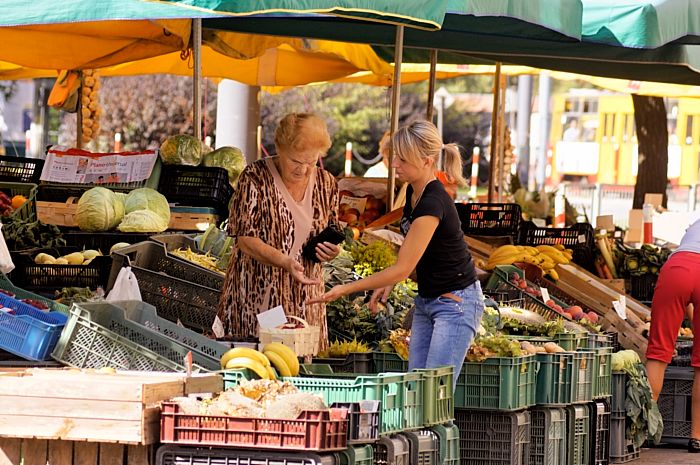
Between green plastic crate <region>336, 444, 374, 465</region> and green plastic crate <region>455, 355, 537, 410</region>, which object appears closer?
green plastic crate <region>336, 444, 374, 465</region>

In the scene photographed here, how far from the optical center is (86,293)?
8.04 m

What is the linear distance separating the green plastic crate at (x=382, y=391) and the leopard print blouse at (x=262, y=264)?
1.14 meters

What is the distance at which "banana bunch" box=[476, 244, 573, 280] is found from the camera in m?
11.2

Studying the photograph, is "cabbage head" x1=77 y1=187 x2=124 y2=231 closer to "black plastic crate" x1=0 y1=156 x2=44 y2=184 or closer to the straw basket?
"black plastic crate" x1=0 y1=156 x2=44 y2=184

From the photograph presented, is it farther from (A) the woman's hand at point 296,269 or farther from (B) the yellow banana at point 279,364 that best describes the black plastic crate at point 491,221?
(B) the yellow banana at point 279,364

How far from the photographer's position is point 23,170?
11469 millimetres

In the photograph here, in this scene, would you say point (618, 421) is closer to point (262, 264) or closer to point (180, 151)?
point (262, 264)

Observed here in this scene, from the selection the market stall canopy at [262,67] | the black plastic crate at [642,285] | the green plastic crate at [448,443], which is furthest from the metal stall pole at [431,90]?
the green plastic crate at [448,443]

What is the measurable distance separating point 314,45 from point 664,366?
5.88 metres

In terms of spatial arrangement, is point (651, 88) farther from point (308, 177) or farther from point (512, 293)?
point (308, 177)

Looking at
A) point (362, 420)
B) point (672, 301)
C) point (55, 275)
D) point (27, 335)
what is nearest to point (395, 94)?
point (672, 301)

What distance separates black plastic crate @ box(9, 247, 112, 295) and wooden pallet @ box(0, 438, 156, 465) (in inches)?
121

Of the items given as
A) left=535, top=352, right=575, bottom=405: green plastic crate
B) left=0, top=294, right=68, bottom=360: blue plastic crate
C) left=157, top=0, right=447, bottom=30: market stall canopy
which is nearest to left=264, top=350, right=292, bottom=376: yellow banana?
left=0, top=294, right=68, bottom=360: blue plastic crate

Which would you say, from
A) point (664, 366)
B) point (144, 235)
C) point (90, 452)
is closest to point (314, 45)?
point (144, 235)
